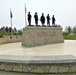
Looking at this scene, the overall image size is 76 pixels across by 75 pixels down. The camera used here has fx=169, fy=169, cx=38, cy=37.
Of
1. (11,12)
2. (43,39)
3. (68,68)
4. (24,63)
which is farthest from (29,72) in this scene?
(11,12)

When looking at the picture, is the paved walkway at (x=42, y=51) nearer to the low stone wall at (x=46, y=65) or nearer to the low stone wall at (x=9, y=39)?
the low stone wall at (x=46, y=65)

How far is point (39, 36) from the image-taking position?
1411 cm

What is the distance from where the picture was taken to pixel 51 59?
5.49m

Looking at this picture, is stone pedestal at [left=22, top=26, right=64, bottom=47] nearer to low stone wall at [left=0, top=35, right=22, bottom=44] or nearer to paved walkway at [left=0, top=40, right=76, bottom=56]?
paved walkway at [left=0, top=40, right=76, bottom=56]

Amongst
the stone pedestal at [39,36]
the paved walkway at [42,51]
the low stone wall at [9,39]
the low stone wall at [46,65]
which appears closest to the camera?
the low stone wall at [46,65]

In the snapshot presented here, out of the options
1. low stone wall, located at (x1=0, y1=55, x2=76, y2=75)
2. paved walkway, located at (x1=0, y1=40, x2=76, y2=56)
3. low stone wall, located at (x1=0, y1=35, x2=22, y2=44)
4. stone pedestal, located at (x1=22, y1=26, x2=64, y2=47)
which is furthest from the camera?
low stone wall, located at (x1=0, y1=35, x2=22, y2=44)

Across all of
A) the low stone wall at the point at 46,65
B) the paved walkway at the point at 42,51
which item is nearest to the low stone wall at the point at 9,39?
the paved walkway at the point at 42,51

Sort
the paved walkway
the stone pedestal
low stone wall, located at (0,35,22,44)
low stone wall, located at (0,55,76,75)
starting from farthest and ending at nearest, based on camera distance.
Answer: low stone wall, located at (0,35,22,44) < the stone pedestal < the paved walkway < low stone wall, located at (0,55,76,75)

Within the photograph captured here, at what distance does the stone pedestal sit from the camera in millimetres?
13758

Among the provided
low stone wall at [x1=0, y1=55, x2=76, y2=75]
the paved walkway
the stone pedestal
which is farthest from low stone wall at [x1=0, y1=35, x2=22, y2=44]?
low stone wall at [x1=0, y1=55, x2=76, y2=75]

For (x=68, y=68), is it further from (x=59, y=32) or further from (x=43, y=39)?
(x=59, y=32)

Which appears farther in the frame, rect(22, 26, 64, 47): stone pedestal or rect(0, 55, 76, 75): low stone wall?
rect(22, 26, 64, 47): stone pedestal

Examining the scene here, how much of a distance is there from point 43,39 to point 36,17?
2.09m

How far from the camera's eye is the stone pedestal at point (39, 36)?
13758mm
